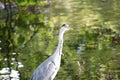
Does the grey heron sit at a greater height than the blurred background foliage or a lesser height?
greater

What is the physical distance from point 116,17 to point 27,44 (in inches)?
382

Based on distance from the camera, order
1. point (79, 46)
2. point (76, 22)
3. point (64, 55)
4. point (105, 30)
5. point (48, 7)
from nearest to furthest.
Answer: point (64, 55) → point (79, 46) → point (105, 30) → point (76, 22) → point (48, 7)

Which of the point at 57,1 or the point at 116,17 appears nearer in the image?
the point at 116,17

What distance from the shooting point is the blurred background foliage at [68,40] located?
1518cm

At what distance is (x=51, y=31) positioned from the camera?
82.6 feet

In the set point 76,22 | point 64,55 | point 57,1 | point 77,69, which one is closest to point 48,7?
point 57,1

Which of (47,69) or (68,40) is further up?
(47,69)

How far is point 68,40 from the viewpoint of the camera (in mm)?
21438

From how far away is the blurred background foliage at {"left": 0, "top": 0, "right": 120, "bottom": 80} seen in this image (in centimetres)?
1518

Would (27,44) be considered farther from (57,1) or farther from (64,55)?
(57,1)

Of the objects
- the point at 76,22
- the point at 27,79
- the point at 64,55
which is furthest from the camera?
the point at 76,22

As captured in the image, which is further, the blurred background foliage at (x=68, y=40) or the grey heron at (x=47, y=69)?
the blurred background foliage at (x=68, y=40)

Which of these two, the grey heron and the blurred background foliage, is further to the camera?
the blurred background foliage

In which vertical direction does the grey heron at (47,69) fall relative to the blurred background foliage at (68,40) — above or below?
above
